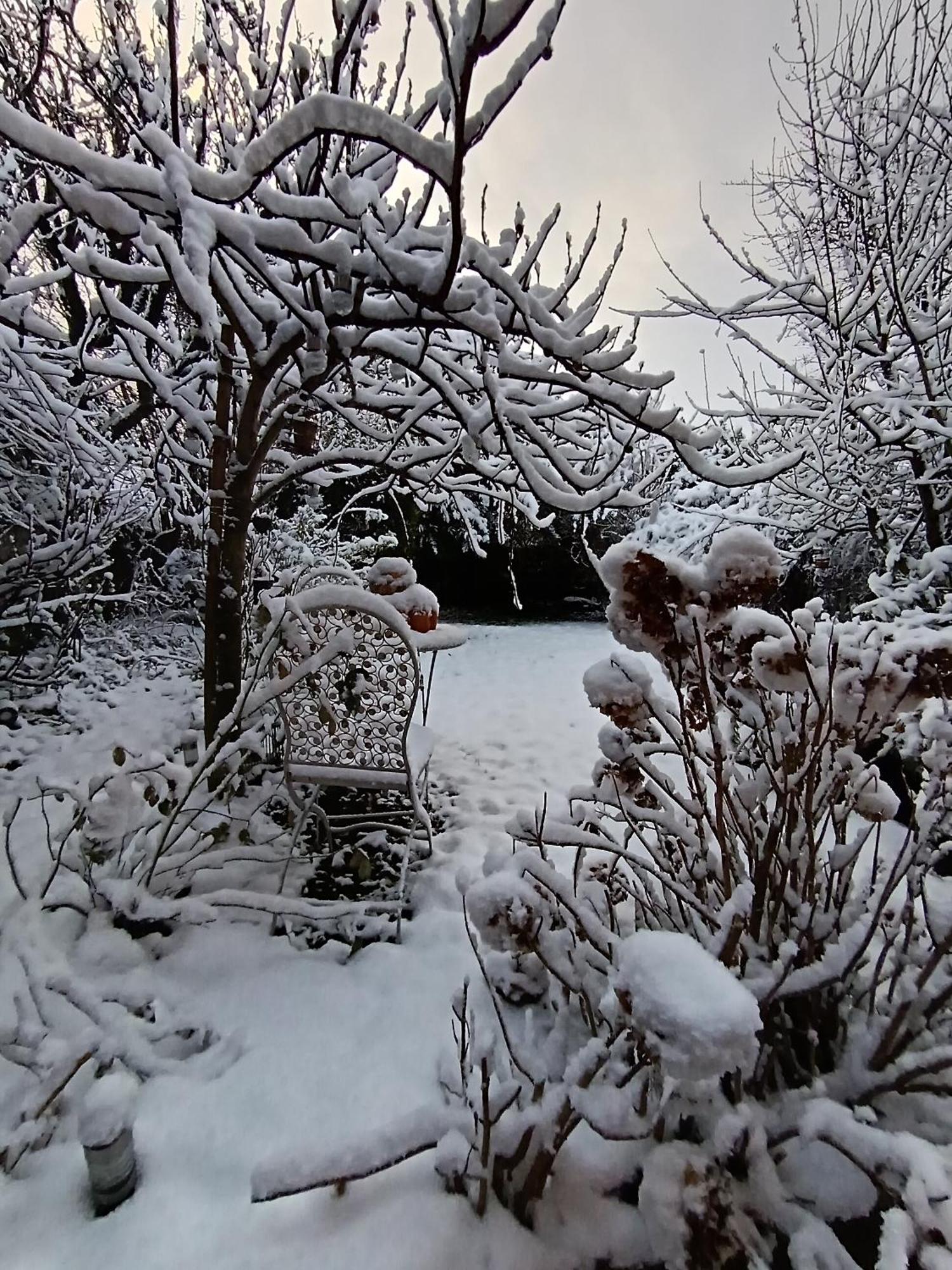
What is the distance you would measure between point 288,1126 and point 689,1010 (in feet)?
3.42

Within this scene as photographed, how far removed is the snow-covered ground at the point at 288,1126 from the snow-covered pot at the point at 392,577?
1.17 m

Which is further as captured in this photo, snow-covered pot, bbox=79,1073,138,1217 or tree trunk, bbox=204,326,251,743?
tree trunk, bbox=204,326,251,743

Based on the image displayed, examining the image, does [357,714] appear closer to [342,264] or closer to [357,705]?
[357,705]

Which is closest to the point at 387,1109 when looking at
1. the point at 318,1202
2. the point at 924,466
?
the point at 318,1202

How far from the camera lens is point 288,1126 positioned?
1.25 metres

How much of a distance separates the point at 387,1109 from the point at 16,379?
3.39 m

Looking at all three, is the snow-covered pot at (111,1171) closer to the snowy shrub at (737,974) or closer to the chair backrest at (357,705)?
the snowy shrub at (737,974)

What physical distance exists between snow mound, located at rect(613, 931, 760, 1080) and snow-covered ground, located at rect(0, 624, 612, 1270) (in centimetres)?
48

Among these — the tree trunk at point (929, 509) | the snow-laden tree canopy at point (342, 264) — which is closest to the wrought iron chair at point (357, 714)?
the snow-laden tree canopy at point (342, 264)

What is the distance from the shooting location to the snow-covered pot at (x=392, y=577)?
9.63 feet

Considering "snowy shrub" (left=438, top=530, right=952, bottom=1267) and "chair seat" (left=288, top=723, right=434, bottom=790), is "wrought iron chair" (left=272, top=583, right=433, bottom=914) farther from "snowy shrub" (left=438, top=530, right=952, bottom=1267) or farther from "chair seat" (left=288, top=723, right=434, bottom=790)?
"snowy shrub" (left=438, top=530, right=952, bottom=1267)

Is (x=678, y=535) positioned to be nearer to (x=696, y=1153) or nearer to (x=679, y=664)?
(x=679, y=664)

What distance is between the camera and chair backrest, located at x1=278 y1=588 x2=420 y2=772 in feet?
8.02

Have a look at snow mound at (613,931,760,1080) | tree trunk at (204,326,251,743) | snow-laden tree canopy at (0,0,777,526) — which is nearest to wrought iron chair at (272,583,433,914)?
tree trunk at (204,326,251,743)
